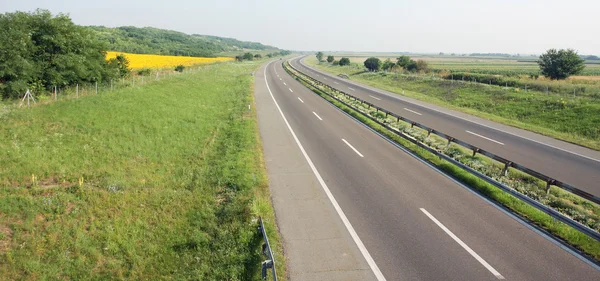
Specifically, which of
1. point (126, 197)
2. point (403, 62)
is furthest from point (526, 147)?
point (403, 62)

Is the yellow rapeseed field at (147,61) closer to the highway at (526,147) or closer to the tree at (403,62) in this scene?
the highway at (526,147)

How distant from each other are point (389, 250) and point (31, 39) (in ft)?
104

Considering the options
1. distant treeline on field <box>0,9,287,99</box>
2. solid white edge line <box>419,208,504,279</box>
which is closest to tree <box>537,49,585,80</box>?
solid white edge line <box>419,208,504,279</box>

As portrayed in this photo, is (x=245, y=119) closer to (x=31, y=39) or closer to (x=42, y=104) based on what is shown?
(x=42, y=104)

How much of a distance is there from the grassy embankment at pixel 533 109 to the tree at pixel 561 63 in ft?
42.6

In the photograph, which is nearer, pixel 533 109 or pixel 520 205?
pixel 520 205

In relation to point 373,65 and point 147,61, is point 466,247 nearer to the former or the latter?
point 147,61

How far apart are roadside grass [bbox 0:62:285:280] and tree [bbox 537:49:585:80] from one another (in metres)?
46.1

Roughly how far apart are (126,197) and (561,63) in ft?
180

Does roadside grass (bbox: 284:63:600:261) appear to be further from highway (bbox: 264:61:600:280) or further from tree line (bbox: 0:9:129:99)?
tree line (bbox: 0:9:129:99)

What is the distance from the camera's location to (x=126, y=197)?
39.2 feet

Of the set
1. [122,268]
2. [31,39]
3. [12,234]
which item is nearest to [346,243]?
[122,268]

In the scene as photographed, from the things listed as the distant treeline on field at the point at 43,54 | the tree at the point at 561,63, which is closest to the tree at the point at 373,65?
the tree at the point at 561,63

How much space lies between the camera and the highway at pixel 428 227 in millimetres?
7359
